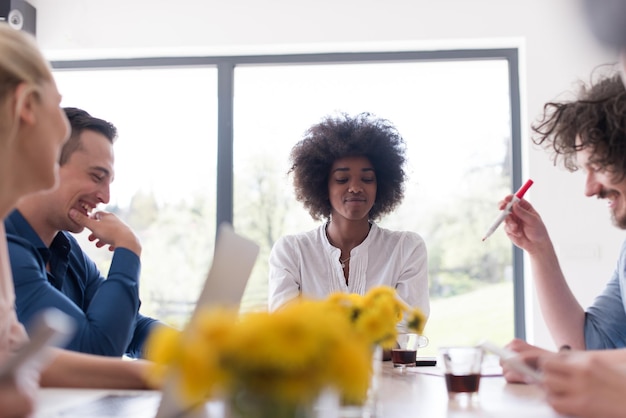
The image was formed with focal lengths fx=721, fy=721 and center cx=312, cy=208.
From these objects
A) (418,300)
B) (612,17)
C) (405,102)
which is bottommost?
(418,300)

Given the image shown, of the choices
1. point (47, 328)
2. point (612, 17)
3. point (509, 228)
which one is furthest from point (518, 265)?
point (47, 328)

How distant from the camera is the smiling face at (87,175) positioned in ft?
7.00

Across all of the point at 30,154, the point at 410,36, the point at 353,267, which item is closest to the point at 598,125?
the point at 353,267

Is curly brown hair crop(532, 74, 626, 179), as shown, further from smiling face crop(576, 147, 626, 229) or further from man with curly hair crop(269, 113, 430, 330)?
man with curly hair crop(269, 113, 430, 330)

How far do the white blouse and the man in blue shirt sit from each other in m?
0.69

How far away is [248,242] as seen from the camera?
1.11 meters

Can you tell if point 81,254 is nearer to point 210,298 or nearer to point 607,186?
point 210,298

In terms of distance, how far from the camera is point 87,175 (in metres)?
2.19

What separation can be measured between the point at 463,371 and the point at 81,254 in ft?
4.49

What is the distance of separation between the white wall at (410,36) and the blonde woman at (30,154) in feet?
9.86

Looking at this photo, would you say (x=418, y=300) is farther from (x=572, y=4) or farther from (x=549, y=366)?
(x=572, y=4)

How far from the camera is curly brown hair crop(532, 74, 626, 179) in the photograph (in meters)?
1.81

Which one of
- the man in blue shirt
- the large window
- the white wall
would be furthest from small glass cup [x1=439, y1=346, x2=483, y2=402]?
the large window

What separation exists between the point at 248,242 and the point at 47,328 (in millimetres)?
446
